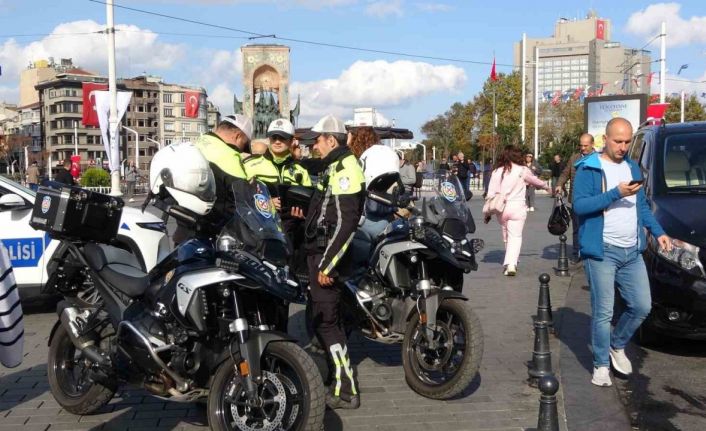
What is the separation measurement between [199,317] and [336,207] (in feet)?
4.33

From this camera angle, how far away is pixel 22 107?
165250mm

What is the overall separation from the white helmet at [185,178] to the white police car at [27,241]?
12.1 ft

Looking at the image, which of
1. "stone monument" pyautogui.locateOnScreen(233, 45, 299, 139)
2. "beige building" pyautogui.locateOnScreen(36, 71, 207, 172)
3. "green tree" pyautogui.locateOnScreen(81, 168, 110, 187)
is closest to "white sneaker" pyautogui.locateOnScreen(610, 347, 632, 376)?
"stone monument" pyautogui.locateOnScreen(233, 45, 299, 139)

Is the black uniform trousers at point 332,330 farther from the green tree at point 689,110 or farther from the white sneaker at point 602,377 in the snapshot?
the green tree at point 689,110

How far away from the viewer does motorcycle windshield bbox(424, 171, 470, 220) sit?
604 centimetres

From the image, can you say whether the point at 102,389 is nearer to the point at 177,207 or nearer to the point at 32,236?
the point at 177,207

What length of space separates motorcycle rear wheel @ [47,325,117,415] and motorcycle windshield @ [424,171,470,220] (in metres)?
2.64

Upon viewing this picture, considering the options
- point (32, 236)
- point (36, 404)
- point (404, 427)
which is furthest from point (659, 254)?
point (32, 236)

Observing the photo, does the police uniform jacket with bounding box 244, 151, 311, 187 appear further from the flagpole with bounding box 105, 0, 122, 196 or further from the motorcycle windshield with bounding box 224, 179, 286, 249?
the flagpole with bounding box 105, 0, 122, 196

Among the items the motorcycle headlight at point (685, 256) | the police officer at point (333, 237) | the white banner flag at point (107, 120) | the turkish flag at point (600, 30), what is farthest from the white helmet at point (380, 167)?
the turkish flag at point (600, 30)

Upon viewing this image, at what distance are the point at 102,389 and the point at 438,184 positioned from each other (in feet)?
9.68

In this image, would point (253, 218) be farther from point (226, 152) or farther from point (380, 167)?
point (380, 167)

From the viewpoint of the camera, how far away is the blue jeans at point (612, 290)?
5840 mm

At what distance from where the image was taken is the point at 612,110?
2944 centimetres
